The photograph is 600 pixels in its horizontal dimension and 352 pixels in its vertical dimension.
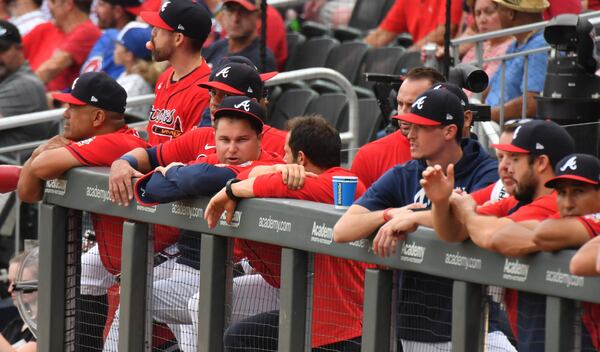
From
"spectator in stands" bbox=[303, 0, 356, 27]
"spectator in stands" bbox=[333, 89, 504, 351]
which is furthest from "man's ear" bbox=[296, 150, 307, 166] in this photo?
"spectator in stands" bbox=[303, 0, 356, 27]

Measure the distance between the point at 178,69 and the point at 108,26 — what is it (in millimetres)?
5156

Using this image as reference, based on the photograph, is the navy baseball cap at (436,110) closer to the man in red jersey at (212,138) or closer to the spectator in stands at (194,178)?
the spectator in stands at (194,178)

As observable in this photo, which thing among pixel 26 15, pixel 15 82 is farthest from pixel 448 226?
pixel 26 15

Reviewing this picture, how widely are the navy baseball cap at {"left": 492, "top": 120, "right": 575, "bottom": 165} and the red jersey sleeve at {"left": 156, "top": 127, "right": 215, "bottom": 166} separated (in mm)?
1781

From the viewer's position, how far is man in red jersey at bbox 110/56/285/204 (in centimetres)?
597

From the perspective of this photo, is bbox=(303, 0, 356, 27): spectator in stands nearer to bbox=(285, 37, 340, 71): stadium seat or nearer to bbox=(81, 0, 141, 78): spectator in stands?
bbox=(285, 37, 340, 71): stadium seat

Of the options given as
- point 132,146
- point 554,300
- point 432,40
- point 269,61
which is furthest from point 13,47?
point 554,300

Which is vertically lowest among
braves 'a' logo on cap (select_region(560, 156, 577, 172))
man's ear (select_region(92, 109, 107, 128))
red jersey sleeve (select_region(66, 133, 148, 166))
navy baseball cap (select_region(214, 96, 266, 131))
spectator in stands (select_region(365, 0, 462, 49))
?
braves 'a' logo on cap (select_region(560, 156, 577, 172))

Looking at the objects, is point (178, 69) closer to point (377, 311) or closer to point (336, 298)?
point (336, 298)

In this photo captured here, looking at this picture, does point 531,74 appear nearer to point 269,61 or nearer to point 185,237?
point 269,61

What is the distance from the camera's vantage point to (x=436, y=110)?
502 cm

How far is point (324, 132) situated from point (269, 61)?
13.6ft

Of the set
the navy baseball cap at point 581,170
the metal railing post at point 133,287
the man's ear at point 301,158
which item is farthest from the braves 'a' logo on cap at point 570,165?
the metal railing post at point 133,287

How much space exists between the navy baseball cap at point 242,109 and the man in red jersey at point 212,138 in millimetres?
366
